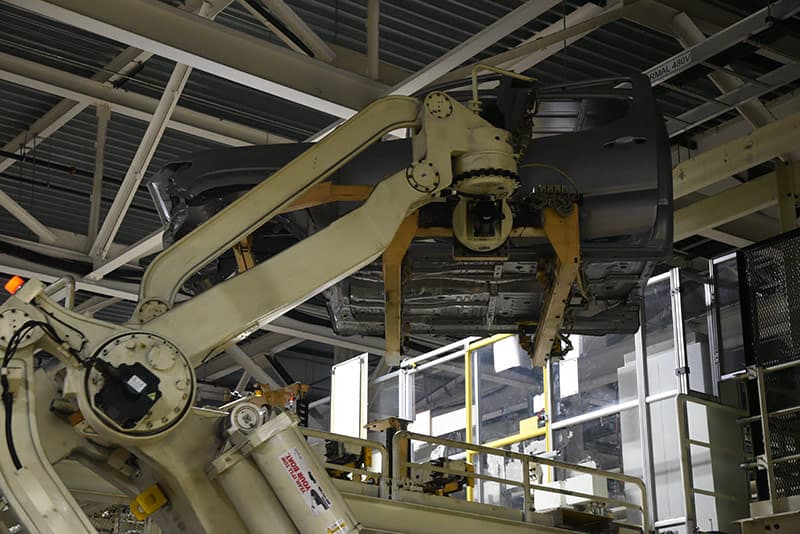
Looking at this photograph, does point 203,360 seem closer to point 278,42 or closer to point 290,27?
point 290,27

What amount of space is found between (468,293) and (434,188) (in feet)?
6.41

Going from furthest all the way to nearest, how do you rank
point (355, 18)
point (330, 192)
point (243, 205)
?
point (355, 18), point (330, 192), point (243, 205)

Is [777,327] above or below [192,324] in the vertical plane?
above

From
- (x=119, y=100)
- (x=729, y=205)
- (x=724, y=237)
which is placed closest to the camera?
(x=119, y=100)

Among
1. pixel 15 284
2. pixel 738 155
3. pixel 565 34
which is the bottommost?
pixel 15 284

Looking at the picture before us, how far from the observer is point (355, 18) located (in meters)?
10.2

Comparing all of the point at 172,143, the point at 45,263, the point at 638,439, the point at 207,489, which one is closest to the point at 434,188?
the point at 207,489

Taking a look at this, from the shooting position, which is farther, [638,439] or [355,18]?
[638,439]

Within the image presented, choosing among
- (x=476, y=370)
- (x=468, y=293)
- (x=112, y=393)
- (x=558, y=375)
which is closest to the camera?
(x=112, y=393)

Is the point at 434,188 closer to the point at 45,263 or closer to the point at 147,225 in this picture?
the point at 45,263

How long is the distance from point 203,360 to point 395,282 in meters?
1.73

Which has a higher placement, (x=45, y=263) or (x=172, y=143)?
(x=172, y=143)

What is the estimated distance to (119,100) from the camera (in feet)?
37.1

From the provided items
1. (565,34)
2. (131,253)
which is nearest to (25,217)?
(131,253)
